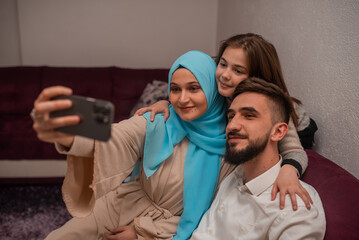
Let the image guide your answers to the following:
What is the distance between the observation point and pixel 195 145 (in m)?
1.44

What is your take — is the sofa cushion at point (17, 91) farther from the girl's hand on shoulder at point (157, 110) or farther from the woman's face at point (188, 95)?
the woman's face at point (188, 95)

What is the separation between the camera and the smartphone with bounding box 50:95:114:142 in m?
0.75

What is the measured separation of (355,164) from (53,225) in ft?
6.70

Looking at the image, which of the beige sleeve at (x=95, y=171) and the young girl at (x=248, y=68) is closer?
the beige sleeve at (x=95, y=171)

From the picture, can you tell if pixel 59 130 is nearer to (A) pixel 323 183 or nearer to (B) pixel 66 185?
(B) pixel 66 185

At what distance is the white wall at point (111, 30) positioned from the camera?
150 inches

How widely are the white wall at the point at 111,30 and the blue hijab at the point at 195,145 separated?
2720 millimetres

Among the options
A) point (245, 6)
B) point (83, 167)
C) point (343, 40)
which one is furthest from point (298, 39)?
point (83, 167)

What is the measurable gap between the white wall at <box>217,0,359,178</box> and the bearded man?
0.30 m

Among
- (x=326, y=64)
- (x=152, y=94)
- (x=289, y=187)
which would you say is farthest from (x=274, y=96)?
(x=152, y=94)

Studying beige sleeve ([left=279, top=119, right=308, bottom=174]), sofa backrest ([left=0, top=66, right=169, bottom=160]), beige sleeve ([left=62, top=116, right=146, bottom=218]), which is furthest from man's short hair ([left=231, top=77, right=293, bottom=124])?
sofa backrest ([left=0, top=66, right=169, bottom=160])

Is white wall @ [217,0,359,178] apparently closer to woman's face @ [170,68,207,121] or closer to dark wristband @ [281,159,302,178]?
dark wristband @ [281,159,302,178]

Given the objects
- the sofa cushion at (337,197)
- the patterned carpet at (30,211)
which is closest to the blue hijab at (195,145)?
the sofa cushion at (337,197)

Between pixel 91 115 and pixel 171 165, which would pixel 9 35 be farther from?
pixel 91 115
